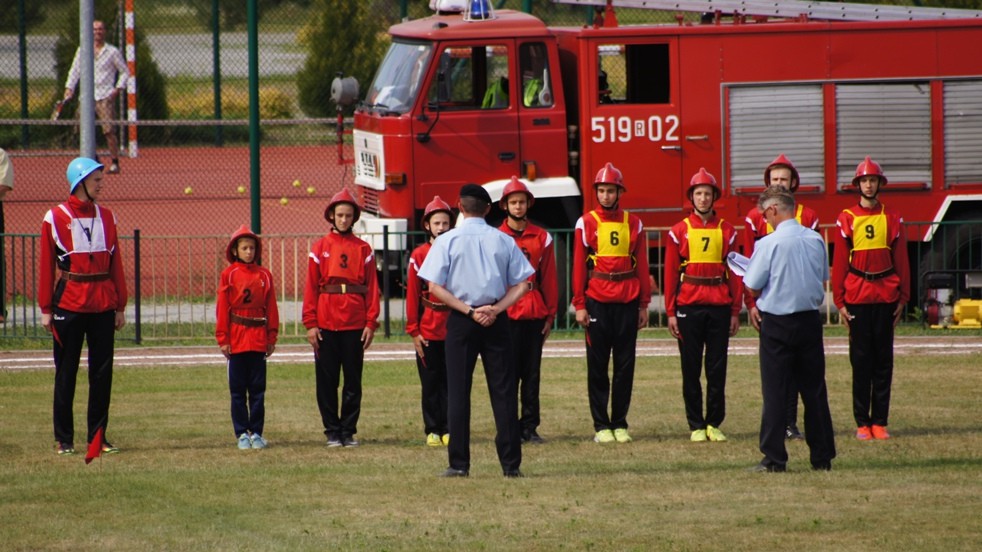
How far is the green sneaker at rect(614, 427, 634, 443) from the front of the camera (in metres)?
10.7

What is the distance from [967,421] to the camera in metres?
11.2

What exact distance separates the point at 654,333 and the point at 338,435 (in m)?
6.38

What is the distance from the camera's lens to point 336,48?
29.2 m

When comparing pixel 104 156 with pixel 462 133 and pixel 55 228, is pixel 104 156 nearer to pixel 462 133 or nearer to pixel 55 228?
pixel 462 133

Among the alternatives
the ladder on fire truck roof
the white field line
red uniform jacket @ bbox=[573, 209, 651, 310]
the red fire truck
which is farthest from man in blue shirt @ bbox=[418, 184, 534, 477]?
the ladder on fire truck roof

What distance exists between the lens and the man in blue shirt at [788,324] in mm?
9203

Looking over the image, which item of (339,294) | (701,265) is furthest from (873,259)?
(339,294)

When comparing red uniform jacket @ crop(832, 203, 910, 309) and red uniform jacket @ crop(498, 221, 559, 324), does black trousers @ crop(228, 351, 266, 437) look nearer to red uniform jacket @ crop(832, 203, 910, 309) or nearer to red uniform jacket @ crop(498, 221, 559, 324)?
red uniform jacket @ crop(498, 221, 559, 324)

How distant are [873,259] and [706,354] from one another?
131 cm

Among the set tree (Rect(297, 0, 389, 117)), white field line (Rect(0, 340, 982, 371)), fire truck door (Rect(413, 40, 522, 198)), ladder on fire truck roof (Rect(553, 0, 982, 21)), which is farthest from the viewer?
tree (Rect(297, 0, 389, 117))

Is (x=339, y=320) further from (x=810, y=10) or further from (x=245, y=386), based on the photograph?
(x=810, y=10)

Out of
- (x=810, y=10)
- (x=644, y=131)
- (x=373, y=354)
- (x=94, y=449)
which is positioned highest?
(x=810, y=10)

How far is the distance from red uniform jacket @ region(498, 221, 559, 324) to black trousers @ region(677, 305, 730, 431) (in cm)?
90

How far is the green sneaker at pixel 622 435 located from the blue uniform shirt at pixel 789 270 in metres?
1.84
